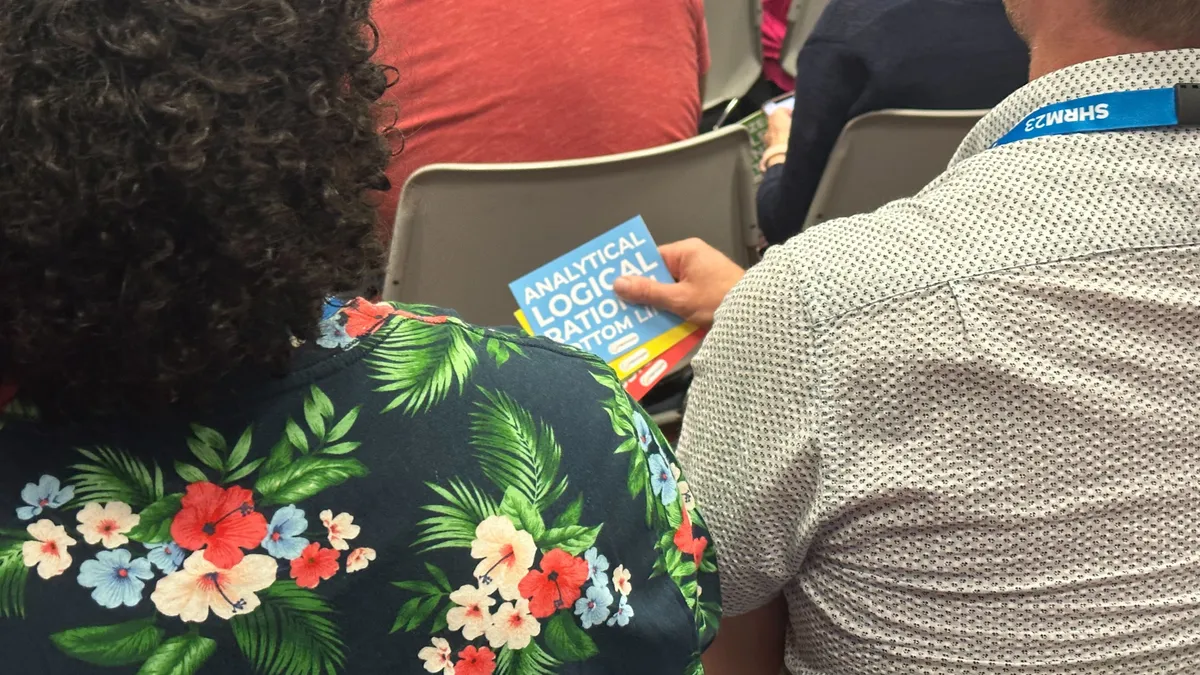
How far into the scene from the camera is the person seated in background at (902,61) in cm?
127

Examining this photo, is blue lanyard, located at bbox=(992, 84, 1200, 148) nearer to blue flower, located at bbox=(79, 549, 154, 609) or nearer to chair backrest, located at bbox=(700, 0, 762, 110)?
blue flower, located at bbox=(79, 549, 154, 609)

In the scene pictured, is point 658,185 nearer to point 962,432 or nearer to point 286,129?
point 962,432

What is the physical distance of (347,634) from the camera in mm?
540

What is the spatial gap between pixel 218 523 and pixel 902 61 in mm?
1181

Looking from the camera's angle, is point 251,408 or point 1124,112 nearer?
point 251,408

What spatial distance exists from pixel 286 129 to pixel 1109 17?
0.71 metres

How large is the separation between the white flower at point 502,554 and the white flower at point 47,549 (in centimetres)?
24

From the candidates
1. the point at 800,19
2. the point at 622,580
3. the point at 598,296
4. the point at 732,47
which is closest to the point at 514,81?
the point at 598,296

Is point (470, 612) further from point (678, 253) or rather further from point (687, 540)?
point (678, 253)

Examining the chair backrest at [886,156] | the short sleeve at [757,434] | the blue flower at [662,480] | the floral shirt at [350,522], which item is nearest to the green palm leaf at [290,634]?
the floral shirt at [350,522]

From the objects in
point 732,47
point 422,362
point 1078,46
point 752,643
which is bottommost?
point 752,643

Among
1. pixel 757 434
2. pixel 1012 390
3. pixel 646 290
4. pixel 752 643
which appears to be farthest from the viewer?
pixel 646 290

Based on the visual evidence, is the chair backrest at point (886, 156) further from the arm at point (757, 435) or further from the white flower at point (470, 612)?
the white flower at point (470, 612)

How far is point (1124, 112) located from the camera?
667 millimetres
